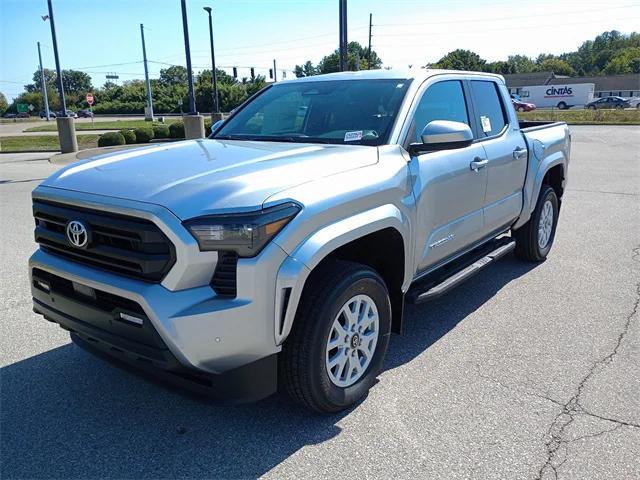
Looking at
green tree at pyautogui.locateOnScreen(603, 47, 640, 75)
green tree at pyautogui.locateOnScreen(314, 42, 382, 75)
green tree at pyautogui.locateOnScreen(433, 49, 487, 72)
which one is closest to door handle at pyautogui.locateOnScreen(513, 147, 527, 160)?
green tree at pyautogui.locateOnScreen(314, 42, 382, 75)

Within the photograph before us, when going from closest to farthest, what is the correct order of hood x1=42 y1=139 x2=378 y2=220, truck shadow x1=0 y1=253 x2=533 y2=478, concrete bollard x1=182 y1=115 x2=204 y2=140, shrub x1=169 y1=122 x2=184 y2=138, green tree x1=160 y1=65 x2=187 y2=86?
hood x1=42 y1=139 x2=378 y2=220 → truck shadow x1=0 y1=253 x2=533 y2=478 → concrete bollard x1=182 y1=115 x2=204 y2=140 → shrub x1=169 y1=122 x2=184 y2=138 → green tree x1=160 y1=65 x2=187 y2=86

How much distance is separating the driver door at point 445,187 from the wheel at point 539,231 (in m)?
1.47

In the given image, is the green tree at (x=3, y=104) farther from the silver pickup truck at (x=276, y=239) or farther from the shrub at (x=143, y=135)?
the silver pickup truck at (x=276, y=239)

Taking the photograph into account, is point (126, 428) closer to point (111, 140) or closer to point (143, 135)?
point (111, 140)

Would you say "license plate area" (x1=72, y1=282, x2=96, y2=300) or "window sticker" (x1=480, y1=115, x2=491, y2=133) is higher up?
"window sticker" (x1=480, y1=115, x2=491, y2=133)

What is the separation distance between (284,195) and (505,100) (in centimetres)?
344

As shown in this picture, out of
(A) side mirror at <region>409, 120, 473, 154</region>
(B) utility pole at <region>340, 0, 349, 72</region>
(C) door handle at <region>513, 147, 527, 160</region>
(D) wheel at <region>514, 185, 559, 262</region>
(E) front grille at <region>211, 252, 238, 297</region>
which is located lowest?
(D) wheel at <region>514, 185, 559, 262</region>

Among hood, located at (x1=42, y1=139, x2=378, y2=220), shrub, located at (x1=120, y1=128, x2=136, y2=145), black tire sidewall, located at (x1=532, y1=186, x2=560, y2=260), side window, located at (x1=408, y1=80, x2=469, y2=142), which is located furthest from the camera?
shrub, located at (x1=120, y1=128, x2=136, y2=145)

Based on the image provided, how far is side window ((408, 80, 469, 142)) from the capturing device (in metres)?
3.80

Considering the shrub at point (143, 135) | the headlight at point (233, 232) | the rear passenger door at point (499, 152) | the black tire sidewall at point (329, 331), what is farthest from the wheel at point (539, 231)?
the shrub at point (143, 135)

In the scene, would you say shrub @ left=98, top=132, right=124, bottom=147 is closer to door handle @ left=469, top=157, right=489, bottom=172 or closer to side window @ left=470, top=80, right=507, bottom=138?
side window @ left=470, top=80, right=507, bottom=138

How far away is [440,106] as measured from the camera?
411 centimetres

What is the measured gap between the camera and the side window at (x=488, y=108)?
15.3 ft

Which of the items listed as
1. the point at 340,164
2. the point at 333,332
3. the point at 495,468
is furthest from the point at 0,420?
the point at 495,468
